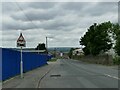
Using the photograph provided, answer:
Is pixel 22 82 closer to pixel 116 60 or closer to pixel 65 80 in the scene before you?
pixel 65 80

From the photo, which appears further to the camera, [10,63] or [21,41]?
[21,41]

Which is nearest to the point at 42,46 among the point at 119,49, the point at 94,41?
the point at 94,41

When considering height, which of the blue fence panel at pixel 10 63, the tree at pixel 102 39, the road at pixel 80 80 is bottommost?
the road at pixel 80 80

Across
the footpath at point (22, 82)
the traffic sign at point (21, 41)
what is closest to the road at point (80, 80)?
the footpath at point (22, 82)

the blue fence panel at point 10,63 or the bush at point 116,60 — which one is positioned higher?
the blue fence panel at point 10,63

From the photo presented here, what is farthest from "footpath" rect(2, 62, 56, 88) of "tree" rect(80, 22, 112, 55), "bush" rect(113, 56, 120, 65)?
"tree" rect(80, 22, 112, 55)

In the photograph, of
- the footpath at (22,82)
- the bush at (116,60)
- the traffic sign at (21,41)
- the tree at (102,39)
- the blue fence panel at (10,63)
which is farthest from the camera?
the tree at (102,39)

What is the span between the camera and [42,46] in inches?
6604

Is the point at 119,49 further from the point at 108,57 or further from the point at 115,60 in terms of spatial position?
the point at 108,57

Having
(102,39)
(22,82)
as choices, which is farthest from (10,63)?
(102,39)

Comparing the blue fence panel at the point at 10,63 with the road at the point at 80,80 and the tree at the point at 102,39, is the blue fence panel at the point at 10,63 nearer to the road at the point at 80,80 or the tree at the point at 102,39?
the road at the point at 80,80

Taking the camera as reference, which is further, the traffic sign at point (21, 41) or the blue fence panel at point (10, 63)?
the traffic sign at point (21, 41)

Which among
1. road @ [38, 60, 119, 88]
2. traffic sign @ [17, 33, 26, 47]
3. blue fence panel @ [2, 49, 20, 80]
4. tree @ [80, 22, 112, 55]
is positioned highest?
tree @ [80, 22, 112, 55]

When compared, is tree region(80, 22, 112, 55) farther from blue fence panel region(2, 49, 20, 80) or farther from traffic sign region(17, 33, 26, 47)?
traffic sign region(17, 33, 26, 47)
